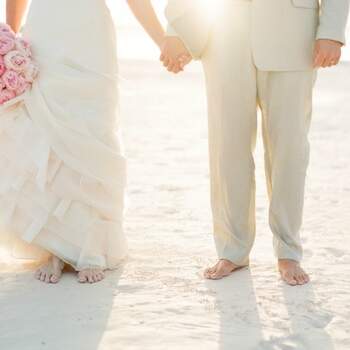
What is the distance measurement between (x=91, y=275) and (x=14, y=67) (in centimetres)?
105

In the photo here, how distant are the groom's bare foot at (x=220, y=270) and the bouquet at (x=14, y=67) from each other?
126 centimetres

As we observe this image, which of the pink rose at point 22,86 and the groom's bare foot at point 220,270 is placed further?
the groom's bare foot at point 220,270

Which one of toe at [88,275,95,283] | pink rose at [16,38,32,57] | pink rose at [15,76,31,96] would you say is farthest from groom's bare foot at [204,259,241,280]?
Result: pink rose at [16,38,32,57]

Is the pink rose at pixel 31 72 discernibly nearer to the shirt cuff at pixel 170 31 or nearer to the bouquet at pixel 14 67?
the bouquet at pixel 14 67

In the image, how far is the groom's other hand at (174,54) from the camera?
13.6 ft

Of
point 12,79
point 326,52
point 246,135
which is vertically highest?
point 326,52

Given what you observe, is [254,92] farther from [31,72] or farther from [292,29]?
[31,72]

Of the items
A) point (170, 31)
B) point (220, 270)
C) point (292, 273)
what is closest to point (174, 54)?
point (170, 31)

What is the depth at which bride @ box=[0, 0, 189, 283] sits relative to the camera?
4.09 meters

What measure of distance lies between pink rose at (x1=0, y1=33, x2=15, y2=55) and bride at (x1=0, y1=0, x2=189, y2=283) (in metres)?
0.10

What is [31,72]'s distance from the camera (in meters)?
4.07

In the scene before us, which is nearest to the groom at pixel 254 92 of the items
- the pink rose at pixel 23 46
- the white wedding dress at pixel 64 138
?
the white wedding dress at pixel 64 138

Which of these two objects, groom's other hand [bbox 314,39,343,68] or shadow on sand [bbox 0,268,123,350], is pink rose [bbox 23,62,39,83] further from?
groom's other hand [bbox 314,39,343,68]

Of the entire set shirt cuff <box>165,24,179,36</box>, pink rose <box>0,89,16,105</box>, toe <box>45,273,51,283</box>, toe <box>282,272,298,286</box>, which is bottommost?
toe <box>282,272,298,286</box>
